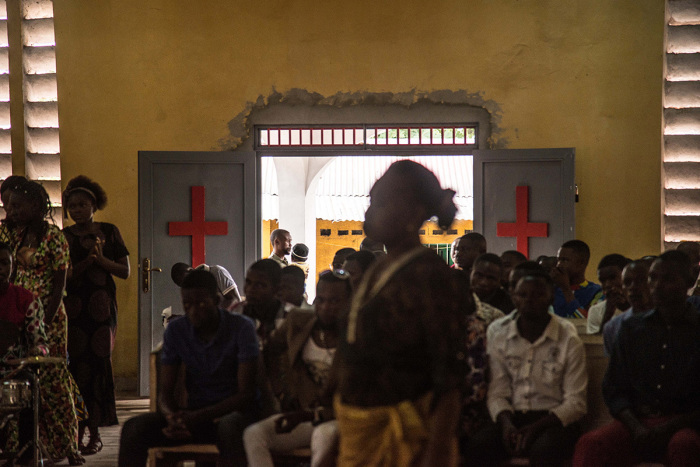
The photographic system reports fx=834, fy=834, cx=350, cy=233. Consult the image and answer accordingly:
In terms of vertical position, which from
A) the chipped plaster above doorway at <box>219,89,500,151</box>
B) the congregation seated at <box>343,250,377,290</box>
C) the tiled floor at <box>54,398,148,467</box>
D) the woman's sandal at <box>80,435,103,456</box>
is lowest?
the tiled floor at <box>54,398,148,467</box>

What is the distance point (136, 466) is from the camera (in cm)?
356

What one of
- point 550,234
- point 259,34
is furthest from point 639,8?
point 259,34

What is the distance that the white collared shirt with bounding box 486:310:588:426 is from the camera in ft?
11.5

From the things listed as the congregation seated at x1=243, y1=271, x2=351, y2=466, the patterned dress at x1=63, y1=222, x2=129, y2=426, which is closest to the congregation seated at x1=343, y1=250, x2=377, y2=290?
the congregation seated at x1=243, y1=271, x2=351, y2=466

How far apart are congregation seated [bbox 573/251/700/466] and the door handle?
186 inches

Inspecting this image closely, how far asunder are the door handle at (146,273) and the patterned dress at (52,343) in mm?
2305

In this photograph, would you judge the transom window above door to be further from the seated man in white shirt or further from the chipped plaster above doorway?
the seated man in white shirt

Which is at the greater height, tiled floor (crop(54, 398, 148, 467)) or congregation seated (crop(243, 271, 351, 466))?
congregation seated (crop(243, 271, 351, 466))

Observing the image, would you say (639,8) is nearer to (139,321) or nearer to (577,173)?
(577,173)

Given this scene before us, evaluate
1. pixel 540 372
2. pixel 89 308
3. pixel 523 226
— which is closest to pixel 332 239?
pixel 523 226

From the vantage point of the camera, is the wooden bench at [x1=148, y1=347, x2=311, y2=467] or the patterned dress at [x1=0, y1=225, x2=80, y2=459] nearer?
the wooden bench at [x1=148, y1=347, x2=311, y2=467]

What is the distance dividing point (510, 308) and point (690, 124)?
3.57 m

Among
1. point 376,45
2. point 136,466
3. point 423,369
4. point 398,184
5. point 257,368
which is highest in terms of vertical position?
point 376,45

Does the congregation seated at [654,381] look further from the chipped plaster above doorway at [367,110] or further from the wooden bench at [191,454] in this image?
the chipped plaster above doorway at [367,110]
